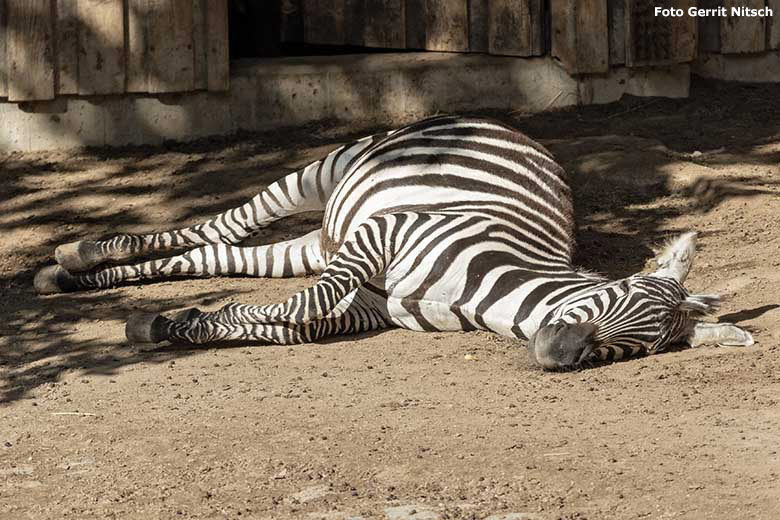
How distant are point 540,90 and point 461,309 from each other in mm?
3734

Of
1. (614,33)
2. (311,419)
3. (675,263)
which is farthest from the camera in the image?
(614,33)

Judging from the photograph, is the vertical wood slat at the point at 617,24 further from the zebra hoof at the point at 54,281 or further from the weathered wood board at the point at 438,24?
the zebra hoof at the point at 54,281

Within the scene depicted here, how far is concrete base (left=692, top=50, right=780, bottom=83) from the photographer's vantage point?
9.51m

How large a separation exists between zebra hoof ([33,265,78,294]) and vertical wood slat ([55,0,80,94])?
2018mm

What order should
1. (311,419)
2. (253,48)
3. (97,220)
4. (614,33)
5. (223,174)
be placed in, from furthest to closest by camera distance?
(253,48)
(614,33)
(223,174)
(97,220)
(311,419)

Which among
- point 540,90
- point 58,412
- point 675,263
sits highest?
point 540,90

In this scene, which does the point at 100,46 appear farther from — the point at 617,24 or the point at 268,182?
the point at 617,24

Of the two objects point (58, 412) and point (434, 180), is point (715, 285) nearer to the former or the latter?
point (434, 180)

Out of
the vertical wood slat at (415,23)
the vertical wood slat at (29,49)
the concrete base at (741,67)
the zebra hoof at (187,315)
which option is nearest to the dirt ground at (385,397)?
the zebra hoof at (187,315)

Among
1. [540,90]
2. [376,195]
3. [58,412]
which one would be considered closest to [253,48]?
[540,90]

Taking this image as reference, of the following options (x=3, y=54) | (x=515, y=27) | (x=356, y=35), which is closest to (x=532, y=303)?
(x=515, y=27)

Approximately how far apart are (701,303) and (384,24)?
4.86 metres

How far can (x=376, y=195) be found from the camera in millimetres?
6309

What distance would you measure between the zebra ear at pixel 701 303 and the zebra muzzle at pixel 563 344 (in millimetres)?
436
